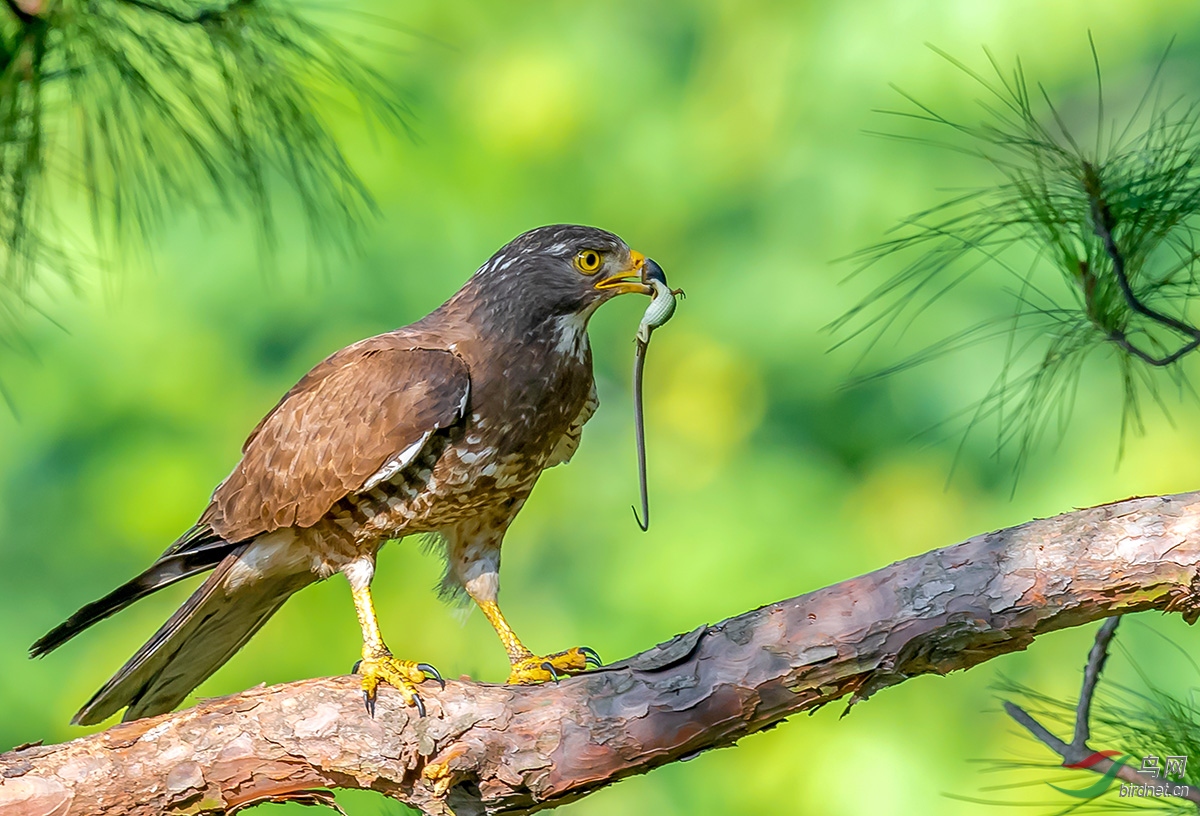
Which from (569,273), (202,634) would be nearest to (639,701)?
(569,273)

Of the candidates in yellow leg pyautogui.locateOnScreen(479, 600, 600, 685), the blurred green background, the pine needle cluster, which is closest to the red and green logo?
yellow leg pyautogui.locateOnScreen(479, 600, 600, 685)

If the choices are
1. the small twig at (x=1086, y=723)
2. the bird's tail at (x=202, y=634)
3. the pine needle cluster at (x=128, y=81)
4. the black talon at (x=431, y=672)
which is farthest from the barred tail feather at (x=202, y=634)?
the small twig at (x=1086, y=723)

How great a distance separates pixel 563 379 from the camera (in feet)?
7.97

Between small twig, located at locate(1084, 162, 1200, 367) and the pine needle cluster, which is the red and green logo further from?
the pine needle cluster

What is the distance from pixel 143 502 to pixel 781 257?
12.2 feet

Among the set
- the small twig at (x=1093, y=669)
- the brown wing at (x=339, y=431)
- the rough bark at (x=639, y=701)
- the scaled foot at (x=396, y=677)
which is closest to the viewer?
the rough bark at (x=639, y=701)

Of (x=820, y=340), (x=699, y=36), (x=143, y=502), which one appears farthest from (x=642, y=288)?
(x=699, y=36)

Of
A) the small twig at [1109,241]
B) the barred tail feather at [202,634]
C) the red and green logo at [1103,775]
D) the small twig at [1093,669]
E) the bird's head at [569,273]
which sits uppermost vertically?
the small twig at [1109,241]

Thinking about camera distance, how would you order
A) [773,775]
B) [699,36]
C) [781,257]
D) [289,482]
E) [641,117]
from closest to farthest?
[289,482]
[773,775]
[781,257]
[641,117]
[699,36]

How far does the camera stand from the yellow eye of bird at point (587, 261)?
8.06 ft

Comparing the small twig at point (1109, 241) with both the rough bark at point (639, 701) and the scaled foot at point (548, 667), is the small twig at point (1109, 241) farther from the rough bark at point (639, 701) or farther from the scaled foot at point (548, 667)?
the scaled foot at point (548, 667)

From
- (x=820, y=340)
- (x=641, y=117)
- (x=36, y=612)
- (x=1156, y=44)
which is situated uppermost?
(x=1156, y=44)

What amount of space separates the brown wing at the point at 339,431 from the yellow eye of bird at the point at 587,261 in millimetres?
311

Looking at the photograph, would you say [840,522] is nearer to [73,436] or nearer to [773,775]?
[773,775]
